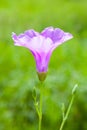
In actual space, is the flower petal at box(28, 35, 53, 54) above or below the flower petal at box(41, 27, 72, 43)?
below

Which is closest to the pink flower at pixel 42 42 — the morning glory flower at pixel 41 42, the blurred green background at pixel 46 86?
the morning glory flower at pixel 41 42

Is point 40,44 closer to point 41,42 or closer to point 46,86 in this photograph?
point 41,42

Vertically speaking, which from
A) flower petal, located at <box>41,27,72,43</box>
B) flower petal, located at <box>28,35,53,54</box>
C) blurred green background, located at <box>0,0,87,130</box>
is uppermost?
blurred green background, located at <box>0,0,87,130</box>

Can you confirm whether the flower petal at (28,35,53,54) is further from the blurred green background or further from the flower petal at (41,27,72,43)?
the blurred green background

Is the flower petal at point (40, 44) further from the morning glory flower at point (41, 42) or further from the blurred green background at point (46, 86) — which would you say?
the blurred green background at point (46, 86)

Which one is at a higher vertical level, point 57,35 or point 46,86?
point 46,86

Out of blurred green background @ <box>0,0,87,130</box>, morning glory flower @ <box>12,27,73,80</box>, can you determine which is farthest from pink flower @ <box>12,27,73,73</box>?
blurred green background @ <box>0,0,87,130</box>

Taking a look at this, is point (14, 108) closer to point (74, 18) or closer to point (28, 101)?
point (28, 101)

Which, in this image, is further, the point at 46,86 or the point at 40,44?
the point at 46,86

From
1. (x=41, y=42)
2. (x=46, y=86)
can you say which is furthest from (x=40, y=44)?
(x=46, y=86)

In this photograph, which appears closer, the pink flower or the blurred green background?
the pink flower
